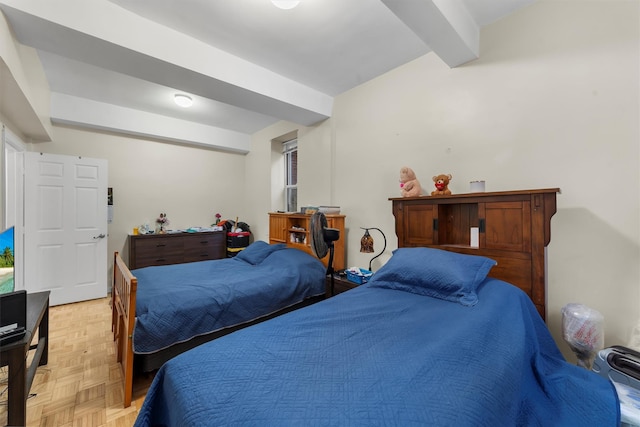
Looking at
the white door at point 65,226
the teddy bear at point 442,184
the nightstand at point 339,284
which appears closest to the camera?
the teddy bear at point 442,184

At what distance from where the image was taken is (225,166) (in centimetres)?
516

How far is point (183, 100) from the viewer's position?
11.6ft

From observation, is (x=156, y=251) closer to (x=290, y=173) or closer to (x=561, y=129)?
(x=290, y=173)

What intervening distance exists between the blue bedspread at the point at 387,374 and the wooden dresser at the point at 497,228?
0.87 feet

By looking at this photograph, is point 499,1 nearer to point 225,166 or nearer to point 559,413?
point 559,413

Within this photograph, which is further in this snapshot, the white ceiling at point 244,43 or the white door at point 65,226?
the white door at point 65,226

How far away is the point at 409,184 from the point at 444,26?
3.92 ft

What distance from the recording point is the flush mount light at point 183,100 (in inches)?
136

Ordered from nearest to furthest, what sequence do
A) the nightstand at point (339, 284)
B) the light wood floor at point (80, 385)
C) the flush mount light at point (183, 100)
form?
the light wood floor at point (80, 385) < the nightstand at point (339, 284) < the flush mount light at point (183, 100)

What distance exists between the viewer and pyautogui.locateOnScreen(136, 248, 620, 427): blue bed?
77cm

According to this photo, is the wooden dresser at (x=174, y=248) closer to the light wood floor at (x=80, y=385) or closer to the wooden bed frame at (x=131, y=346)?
the light wood floor at (x=80, y=385)

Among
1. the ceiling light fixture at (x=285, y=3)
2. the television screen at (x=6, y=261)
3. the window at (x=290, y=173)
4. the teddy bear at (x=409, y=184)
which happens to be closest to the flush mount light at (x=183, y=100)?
the window at (x=290, y=173)

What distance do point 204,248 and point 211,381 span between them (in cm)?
399

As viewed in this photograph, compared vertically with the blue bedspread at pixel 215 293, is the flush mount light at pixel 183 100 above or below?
above
